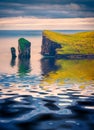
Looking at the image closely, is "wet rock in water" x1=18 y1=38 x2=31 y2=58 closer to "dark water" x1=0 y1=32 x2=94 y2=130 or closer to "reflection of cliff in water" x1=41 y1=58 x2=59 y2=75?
"reflection of cliff in water" x1=41 y1=58 x2=59 y2=75

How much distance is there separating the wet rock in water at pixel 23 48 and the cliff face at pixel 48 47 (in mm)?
8053

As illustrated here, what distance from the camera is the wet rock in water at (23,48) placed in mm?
123950

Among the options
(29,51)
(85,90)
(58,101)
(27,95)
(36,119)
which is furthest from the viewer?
(29,51)

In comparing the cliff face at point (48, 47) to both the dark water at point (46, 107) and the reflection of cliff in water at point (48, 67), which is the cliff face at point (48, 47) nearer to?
the reflection of cliff in water at point (48, 67)

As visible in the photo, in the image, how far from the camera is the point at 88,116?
27547mm

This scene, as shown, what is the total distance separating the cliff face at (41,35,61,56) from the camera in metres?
135

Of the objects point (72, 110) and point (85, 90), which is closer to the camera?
point (72, 110)

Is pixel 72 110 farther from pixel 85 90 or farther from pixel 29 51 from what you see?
pixel 29 51

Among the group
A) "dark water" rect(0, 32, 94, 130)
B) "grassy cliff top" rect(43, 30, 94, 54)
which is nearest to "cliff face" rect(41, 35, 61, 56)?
"grassy cliff top" rect(43, 30, 94, 54)

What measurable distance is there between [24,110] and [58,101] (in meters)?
6.10

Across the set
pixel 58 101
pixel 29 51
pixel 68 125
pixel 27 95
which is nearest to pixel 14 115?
pixel 68 125

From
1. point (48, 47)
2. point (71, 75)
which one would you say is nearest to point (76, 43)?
point (48, 47)

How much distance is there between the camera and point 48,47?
459ft

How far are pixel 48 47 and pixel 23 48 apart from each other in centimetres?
1767
